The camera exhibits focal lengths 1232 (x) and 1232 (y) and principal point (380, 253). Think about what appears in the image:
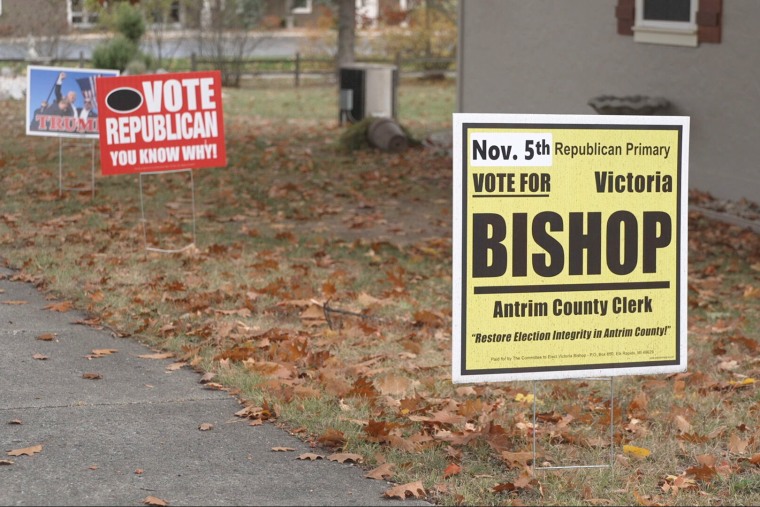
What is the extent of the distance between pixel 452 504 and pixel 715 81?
9.82 metres

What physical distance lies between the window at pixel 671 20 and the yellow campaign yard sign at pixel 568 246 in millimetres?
8626

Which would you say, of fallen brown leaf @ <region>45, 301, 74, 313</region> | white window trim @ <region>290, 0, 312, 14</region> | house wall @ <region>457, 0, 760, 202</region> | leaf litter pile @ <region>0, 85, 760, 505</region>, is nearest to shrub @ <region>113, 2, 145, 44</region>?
house wall @ <region>457, 0, 760, 202</region>

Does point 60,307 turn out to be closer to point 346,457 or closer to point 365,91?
point 346,457

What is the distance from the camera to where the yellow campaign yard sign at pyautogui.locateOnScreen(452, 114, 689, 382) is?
4875mm

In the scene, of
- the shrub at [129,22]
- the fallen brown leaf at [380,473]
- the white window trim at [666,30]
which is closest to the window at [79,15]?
the shrub at [129,22]

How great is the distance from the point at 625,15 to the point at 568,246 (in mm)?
10306

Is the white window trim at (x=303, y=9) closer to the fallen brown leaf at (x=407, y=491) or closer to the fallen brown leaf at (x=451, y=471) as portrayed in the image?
the fallen brown leaf at (x=451, y=471)

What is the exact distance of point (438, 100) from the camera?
91.7 feet

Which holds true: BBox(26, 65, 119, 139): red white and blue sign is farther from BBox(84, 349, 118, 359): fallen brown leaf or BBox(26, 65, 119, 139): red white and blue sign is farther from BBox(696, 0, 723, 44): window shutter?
BBox(696, 0, 723, 44): window shutter

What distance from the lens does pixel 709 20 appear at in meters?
13.2

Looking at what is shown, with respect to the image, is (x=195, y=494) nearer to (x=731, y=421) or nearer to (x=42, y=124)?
(x=731, y=421)

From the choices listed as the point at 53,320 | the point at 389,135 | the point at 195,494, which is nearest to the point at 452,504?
the point at 195,494

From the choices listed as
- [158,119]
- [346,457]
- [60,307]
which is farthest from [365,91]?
[346,457]

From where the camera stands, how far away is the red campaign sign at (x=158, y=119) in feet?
32.7
